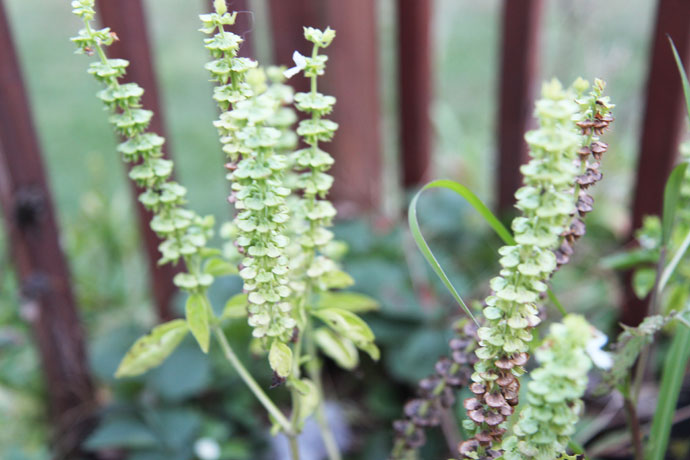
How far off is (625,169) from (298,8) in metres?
1.31

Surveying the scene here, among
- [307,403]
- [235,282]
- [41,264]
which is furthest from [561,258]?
[41,264]

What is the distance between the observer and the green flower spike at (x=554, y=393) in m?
0.51

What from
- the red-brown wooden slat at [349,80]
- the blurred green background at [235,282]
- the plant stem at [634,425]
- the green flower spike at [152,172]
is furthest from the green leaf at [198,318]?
the red-brown wooden slat at [349,80]

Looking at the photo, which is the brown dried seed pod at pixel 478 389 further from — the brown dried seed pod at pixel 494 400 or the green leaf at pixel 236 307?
the green leaf at pixel 236 307

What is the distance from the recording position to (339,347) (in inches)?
36.9

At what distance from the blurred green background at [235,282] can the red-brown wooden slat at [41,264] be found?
0.07 metres

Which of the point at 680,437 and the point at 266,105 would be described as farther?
the point at 680,437

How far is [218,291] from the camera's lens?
146 cm

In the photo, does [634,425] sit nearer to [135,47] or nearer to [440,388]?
[440,388]

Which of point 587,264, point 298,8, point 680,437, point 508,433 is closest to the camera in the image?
point 508,433

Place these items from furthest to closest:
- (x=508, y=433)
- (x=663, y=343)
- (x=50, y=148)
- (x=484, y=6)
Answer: (x=484, y=6) → (x=50, y=148) → (x=663, y=343) → (x=508, y=433)

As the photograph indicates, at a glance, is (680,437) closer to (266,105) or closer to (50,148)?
(266,105)

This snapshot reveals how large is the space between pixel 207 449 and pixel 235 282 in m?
0.38

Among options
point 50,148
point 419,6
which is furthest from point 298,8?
point 50,148
